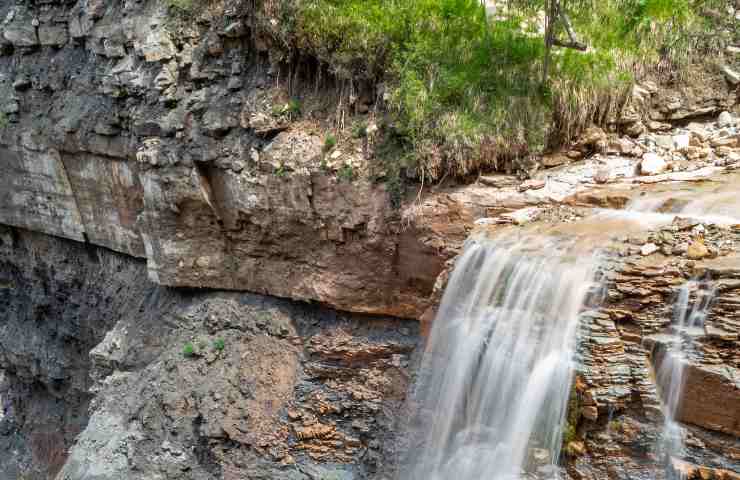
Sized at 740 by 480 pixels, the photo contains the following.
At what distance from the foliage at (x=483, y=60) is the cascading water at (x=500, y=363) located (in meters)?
1.51

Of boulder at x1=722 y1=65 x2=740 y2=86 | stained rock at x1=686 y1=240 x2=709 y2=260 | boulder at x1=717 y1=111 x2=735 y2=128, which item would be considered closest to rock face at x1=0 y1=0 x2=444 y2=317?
stained rock at x1=686 y1=240 x2=709 y2=260

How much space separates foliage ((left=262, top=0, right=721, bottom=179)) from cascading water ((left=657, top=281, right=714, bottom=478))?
3.07 metres

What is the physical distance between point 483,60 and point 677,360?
4.32 m

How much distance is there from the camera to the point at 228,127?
907 centimetres

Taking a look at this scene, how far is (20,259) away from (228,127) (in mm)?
7257

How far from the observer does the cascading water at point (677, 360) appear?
4891mm

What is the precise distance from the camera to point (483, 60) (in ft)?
26.4

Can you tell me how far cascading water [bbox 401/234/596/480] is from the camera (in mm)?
5539

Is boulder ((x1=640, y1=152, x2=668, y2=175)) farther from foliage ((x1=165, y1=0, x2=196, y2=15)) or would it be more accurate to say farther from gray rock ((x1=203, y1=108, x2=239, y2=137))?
foliage ((x1=165, y1=0, x2=196, y2=15))

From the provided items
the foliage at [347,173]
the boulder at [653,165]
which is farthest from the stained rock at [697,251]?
the foliage at [347,173]

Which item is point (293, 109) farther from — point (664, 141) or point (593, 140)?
point (664, 141)

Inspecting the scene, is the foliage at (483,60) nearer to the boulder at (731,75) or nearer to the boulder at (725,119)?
the boulder at (731,75)

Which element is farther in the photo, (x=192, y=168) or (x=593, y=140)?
(x=192, y=168)

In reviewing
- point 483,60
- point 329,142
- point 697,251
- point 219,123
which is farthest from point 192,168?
point 697,251
